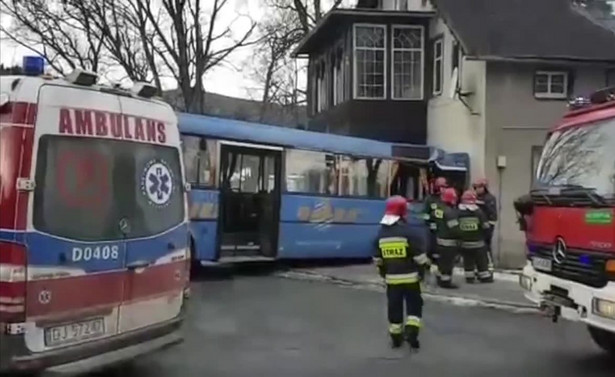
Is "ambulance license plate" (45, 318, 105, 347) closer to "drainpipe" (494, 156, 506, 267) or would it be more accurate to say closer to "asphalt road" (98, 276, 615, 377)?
"asphalt road" (98, 276, 615, 377)

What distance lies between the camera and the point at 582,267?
8891mm

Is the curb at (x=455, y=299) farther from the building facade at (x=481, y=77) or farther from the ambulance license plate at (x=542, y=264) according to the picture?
the building facade at (x=481, y=77)

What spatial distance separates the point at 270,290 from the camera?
1592 centimetres

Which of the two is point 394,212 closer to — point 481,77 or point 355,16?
point 481,77

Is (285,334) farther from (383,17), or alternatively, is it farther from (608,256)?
(383,17)

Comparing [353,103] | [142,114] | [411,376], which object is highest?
[353,103]

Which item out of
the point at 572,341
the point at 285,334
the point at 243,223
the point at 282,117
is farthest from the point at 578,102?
the point at 282,117

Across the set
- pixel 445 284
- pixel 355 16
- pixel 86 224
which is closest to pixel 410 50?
pixel 355 16

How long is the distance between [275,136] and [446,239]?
4.60 m

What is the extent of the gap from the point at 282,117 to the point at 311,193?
36.1 m

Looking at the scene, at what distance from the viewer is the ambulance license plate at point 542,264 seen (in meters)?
9.55

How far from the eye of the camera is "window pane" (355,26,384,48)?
86.2 ft

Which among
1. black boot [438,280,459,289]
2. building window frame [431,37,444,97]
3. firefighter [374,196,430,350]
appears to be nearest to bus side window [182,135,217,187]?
black boot [438,280,459,289]

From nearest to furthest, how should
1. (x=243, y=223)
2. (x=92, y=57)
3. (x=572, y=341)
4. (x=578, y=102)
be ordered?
(x=578, y=102), (x=572, y=341), (x=243, y=223), (x=92, y=57)
